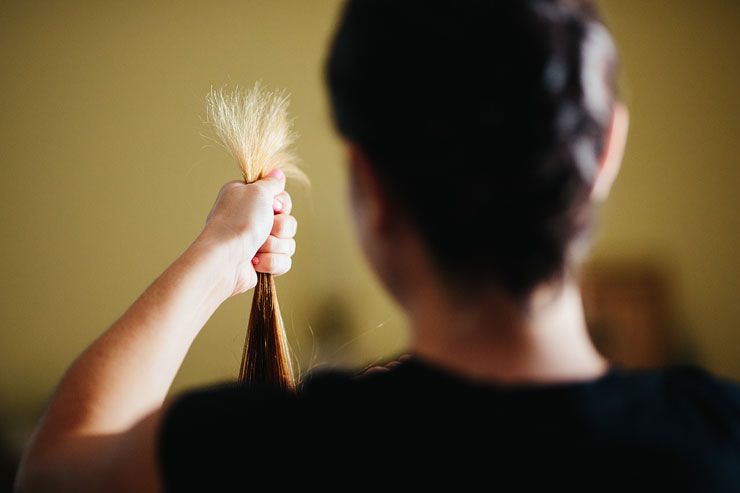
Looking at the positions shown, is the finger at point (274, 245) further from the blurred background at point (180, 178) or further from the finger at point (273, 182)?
the blurred background at point (180, 178)

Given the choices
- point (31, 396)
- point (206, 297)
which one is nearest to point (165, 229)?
point (31, 396)

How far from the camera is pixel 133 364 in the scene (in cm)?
56

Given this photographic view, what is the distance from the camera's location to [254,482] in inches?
16.5

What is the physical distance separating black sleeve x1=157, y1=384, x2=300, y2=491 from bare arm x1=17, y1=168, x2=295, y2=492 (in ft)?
0.08

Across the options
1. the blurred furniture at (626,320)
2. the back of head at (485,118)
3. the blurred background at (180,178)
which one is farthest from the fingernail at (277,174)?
the blurred furniture at (626,320)

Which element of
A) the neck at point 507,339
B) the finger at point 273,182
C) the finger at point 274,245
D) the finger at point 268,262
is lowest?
the neck at point 507,339

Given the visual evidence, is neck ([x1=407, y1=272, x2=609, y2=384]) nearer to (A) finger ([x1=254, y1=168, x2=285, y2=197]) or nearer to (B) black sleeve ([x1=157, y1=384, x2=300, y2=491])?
(B) black sleeve ([x1=157, y1=384, x2=300, y2=491])

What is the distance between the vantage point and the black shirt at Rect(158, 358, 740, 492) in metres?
0.39

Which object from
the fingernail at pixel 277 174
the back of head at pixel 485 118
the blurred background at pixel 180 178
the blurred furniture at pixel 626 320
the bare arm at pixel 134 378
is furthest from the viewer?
the blurred furniture at pixel 626 320

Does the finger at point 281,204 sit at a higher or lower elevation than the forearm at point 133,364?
higher

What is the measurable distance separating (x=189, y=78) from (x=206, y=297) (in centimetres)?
196

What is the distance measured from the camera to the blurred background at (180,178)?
2.29 meters

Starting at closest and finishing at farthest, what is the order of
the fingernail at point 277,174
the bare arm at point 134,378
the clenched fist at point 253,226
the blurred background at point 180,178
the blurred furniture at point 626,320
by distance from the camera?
the bare arm at point 134,378, the clenched fist at point 253,226, the fingernail at point 277,174, the blurred background at point 180,178, the blurred furniture at point 626,320

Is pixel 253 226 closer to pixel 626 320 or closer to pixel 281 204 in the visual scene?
pixel 281 204
